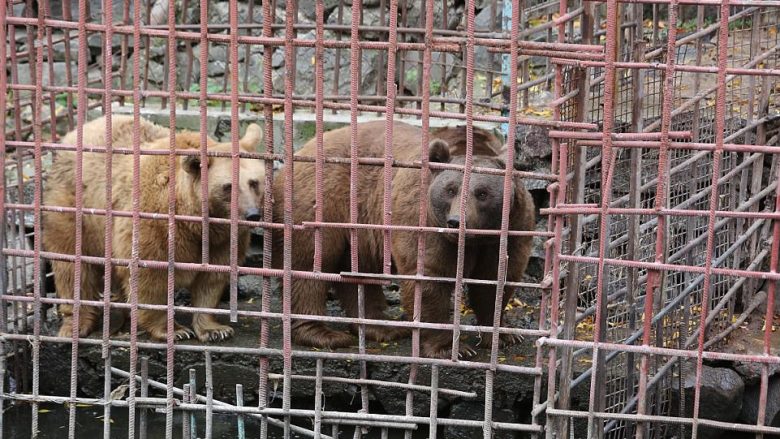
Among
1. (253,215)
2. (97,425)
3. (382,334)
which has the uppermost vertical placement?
(253,215)

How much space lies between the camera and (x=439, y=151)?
7109 millimetres

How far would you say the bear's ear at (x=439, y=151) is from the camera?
705 centimetres

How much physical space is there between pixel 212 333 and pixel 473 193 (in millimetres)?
2360

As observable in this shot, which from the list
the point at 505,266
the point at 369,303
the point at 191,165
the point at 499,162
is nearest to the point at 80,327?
the point at 191,165

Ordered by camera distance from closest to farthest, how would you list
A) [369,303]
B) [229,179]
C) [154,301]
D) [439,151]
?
[439,151] < [229,179] < [154,301] < [369,303]

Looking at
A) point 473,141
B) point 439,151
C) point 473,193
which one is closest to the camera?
point 439,151

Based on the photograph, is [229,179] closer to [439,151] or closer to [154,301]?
[154,301]

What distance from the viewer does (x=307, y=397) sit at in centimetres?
815

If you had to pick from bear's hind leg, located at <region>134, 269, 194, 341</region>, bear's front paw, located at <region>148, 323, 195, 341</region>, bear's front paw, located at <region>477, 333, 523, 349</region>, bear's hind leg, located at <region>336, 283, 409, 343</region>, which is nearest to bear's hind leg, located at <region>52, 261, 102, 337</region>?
bear's hind leg, located at <region>134, 269, 194, 341</region>

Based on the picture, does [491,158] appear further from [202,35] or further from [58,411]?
[58,411]

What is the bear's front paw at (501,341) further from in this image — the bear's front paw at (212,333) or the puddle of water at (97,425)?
the bear's front paw at (212,333)

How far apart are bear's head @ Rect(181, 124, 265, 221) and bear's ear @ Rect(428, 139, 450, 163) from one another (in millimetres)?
1352

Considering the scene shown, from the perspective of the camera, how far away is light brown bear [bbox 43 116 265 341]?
26.2ft

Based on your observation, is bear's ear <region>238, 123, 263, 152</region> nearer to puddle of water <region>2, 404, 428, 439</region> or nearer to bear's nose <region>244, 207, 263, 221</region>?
bear's nose <region>244, 207, 263, 221</region>
